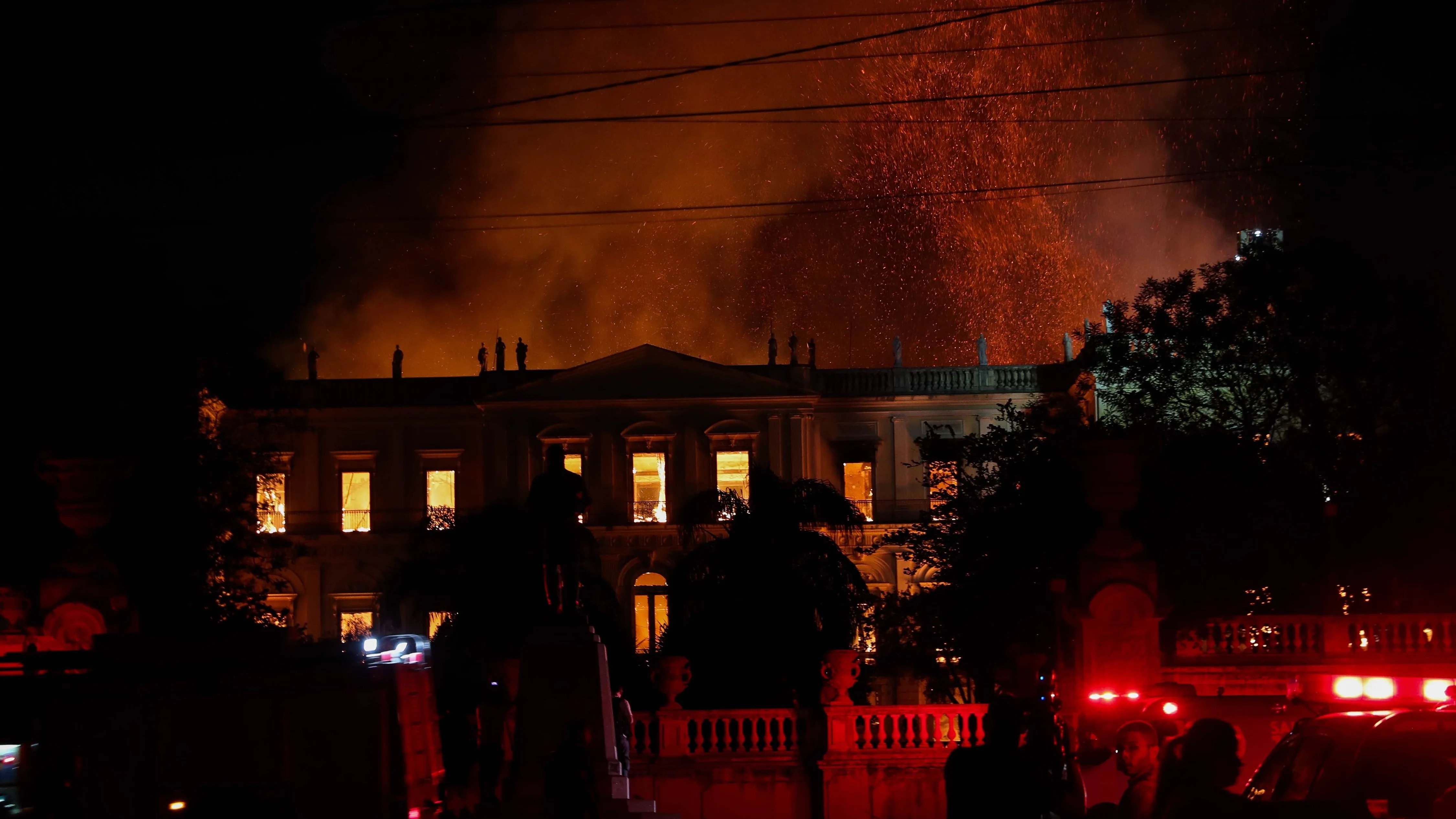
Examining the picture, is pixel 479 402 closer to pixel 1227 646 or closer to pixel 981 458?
pixel 981 458

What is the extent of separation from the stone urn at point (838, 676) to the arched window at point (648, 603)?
1308 inches

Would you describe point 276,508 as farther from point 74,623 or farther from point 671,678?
point 671,678

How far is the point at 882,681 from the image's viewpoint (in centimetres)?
3950

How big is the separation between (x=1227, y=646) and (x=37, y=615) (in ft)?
38.9

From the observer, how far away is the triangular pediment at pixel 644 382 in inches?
1992

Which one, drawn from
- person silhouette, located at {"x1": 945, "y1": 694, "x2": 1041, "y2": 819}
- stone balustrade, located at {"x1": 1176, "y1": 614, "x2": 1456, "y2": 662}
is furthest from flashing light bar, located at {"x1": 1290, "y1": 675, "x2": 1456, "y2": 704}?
stone balustrade, located at {"x1": 1176, "y1": 614, "x2": 1456, "y2": 662}

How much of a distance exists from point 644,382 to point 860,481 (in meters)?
7.53

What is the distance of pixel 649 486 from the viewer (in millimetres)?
51688

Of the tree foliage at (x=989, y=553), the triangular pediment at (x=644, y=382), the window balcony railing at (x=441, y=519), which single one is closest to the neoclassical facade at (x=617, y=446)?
the triangular pediment at (x=644, y=382)

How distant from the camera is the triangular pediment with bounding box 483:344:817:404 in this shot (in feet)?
166

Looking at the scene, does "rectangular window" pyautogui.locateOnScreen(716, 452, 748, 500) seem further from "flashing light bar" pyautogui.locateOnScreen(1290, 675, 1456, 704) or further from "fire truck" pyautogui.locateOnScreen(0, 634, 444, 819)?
"flashing light bar" pyautogui.locateOnScreen(1290, 675, 1456, 704)

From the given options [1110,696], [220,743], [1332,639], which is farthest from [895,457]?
[220,743]

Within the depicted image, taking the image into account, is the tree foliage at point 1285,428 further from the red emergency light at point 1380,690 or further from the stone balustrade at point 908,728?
the red emergency light at point 1380,690

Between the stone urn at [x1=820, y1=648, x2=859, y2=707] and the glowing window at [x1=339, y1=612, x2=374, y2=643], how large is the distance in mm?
→ 33745
